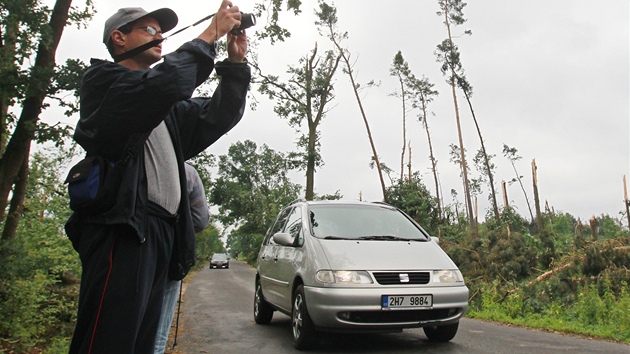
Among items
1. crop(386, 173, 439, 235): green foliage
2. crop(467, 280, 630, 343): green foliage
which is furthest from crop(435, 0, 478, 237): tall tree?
crop(467, 280, 630, 343): green foliage

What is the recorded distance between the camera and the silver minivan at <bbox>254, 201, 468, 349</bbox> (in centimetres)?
514

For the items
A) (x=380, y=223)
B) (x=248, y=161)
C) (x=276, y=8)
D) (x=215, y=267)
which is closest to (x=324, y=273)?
(x=380, y=223)

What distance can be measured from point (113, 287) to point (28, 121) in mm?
8136

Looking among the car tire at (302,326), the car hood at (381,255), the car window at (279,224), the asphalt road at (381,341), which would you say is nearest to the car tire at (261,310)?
the asphalt road at (381,341)

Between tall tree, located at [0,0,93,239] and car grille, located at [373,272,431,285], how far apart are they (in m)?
6.48

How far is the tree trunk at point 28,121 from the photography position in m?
8.32

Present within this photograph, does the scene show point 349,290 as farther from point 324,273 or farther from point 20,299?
point 20,299

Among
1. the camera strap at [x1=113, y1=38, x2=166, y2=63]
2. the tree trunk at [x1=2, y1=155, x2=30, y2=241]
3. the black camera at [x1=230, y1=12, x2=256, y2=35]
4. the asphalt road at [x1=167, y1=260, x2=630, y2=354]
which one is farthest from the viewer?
the tree trunk at [x1=2, y1=155, x2=30, y2=241]

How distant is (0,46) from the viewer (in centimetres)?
848

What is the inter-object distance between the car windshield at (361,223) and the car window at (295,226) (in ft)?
0.61

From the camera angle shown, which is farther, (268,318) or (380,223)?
(268,318)

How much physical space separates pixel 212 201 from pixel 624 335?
50.1m

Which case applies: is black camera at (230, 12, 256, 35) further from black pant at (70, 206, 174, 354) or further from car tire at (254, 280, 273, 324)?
car tire at (254, 280, 273, 324)

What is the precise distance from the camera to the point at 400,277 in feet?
17.2
